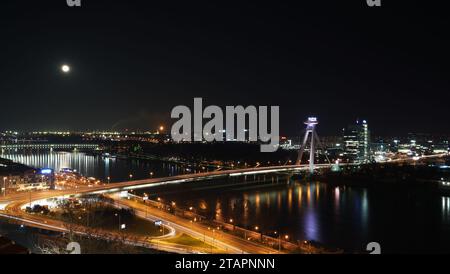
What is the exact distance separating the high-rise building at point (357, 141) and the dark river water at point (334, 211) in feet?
31.1

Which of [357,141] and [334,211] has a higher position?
[357,141]

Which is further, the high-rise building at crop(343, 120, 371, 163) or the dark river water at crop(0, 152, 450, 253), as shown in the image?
the high-rise building at crop(343, 120, 371, 163)

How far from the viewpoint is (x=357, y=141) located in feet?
63.1

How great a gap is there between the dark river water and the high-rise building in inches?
373

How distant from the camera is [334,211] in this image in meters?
6.52

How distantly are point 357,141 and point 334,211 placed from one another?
13.5 metres

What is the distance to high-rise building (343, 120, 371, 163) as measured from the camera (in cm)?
1894

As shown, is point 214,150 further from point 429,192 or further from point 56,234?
point 56,234

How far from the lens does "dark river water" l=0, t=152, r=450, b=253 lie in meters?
4.90

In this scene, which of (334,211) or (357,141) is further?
(357,141)

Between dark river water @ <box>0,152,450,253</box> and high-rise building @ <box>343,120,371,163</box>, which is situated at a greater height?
high-rise building @ <box>343,120,371,163</box>

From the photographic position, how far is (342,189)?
9.41 metres
